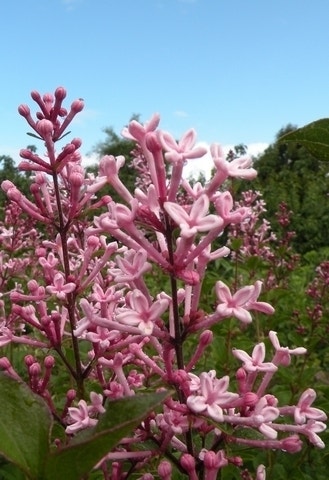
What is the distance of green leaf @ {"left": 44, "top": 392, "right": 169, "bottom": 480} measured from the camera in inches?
35.6

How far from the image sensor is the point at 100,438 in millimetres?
903

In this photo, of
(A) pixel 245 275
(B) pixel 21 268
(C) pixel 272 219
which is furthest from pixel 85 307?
(C) pixel 272 219

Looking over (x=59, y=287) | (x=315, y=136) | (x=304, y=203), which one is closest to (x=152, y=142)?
(x=315, y=136)

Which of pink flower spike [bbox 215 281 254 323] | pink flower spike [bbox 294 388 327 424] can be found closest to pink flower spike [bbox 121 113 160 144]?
pink flower spike [bbox 215 281 254 323]

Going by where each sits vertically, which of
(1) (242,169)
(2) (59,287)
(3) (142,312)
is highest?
(1) (242,169)

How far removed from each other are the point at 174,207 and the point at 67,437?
2.14 feet

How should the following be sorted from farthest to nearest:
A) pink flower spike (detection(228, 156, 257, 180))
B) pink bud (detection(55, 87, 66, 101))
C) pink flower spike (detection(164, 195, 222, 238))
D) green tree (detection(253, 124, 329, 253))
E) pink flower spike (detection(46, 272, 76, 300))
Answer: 1. green tree (detection(253, 124, 329, 253))
2. pink bud (detection(55, 87, 66, 101))
3. pink flower spike (detection(46, 272, 76, 300))
4. pink flower spike (detection(228, 156, 257, 180))
5. pink flower spike (detection(164, 195, 222, 238))

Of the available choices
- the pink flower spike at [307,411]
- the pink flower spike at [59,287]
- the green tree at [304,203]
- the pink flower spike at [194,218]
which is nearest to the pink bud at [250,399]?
the pink flower spike at [307,411]

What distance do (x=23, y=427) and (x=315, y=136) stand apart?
2.38 feet

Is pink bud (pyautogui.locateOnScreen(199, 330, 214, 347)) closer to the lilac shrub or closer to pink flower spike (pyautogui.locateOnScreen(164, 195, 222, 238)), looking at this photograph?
the lilac shrub

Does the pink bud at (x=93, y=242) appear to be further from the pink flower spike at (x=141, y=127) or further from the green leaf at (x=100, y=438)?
the green leaf at (x=100, y=438)

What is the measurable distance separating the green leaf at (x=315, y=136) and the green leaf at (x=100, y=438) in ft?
1.81

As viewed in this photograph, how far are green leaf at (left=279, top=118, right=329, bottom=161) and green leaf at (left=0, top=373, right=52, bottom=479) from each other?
0.66 m

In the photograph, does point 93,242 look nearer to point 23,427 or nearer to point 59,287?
point 59,287
